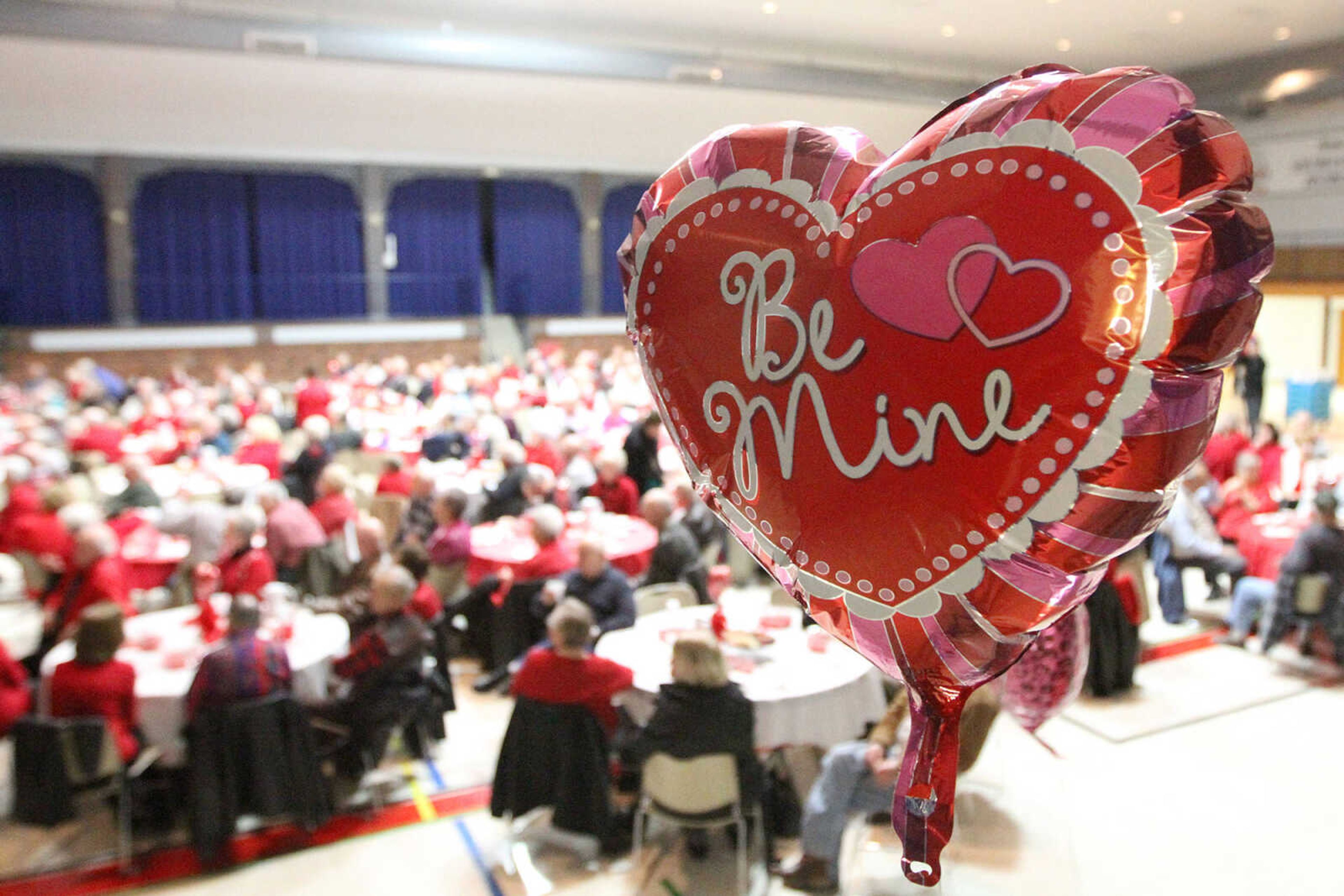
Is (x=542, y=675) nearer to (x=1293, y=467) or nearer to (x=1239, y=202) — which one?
(x=1239, y=202)

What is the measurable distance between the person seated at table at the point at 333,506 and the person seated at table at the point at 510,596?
40.6 inches

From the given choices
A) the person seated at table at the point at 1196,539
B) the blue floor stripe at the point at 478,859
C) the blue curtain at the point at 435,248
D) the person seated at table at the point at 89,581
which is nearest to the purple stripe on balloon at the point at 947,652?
the blue floor stripe at the point at 478,859

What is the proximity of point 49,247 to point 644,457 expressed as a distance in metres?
12.1

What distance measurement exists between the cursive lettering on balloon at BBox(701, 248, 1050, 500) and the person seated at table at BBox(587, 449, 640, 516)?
5303 millimetres

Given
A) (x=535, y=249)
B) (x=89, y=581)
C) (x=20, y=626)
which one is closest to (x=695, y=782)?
(x=89, y=581)

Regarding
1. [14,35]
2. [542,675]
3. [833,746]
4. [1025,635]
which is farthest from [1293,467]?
[14,35]

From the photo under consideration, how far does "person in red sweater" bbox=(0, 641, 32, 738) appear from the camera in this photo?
3891 mm

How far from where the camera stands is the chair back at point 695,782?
3531mm

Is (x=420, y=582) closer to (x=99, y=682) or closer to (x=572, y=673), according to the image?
(x=572, y=673)

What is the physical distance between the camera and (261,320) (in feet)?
54.5

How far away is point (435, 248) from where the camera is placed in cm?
1814

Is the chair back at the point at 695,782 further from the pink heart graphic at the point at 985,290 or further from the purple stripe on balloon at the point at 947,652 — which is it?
the pink heart graphic at the point at 985,290

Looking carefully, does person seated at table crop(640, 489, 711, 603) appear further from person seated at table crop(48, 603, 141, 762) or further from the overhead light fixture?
the overhead light fixture

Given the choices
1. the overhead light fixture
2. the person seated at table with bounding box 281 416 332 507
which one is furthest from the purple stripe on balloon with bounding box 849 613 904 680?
the overhead light fixture
